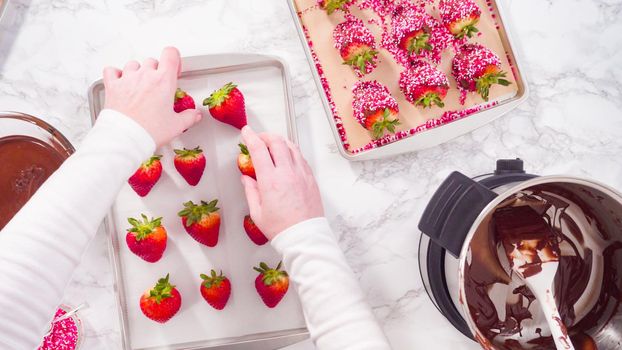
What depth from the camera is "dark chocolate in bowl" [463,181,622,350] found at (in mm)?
647

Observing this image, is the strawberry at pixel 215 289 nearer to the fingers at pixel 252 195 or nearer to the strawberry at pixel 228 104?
the fingers at pixel 252 195

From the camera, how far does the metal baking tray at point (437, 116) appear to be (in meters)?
0.82

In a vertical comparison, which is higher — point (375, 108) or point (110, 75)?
point (110, 75)

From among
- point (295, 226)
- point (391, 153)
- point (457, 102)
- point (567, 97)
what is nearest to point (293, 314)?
point (295, 226)

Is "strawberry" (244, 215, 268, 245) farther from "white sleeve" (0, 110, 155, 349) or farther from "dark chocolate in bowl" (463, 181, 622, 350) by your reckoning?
"dark chocolate in bowl" (463, 181, 622, 350)

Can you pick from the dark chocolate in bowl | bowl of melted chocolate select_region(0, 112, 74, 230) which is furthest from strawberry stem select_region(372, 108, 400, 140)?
bowl of melted chocolate select_region(0, 112, 74, 230)

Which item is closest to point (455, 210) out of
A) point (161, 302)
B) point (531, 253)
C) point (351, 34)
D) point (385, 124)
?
point (531, 253)

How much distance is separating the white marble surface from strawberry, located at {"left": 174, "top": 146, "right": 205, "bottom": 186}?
0.53 ft

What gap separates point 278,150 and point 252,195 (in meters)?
0.07

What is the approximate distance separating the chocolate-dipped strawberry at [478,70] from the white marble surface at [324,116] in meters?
0.08

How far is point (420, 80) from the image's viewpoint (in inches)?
31.6

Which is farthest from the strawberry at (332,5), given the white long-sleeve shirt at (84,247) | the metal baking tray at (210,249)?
the white long-sleeve shirt at (84,247)

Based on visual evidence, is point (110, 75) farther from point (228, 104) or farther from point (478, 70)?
point (478, 70)

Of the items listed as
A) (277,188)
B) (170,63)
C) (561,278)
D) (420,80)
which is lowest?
(561,278)
